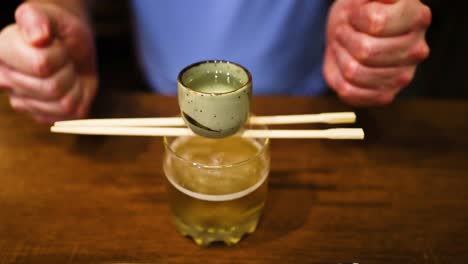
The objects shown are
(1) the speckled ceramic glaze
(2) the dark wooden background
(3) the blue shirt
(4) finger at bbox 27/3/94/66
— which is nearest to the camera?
(1) the speckled ceramic glaze

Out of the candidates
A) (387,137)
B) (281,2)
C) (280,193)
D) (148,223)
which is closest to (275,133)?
(280,193)

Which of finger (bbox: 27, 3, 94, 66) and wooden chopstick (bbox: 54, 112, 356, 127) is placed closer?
wooden chopstick (bbox: 54, 112, 356, 127)

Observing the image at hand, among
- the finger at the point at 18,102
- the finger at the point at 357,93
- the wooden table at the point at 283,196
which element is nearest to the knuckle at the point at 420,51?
the finger at the point at 357,93

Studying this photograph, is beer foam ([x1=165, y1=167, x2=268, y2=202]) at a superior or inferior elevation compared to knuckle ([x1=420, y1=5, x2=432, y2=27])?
inferior

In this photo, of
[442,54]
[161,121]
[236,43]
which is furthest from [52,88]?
[442,54]

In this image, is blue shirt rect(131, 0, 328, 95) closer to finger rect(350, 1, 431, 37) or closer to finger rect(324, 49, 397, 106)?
finger rect(324, 49, 397, 106)

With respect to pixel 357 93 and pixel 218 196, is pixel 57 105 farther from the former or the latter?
pixel 357 93

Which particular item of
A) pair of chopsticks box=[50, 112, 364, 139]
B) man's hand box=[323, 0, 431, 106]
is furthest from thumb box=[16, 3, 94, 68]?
man's hand box=[323, 0, 431, 106]

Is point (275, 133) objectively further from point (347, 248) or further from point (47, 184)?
point (47, 184)

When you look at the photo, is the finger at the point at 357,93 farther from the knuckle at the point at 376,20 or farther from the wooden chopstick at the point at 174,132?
the wooden chopstick at the point at 174,132
